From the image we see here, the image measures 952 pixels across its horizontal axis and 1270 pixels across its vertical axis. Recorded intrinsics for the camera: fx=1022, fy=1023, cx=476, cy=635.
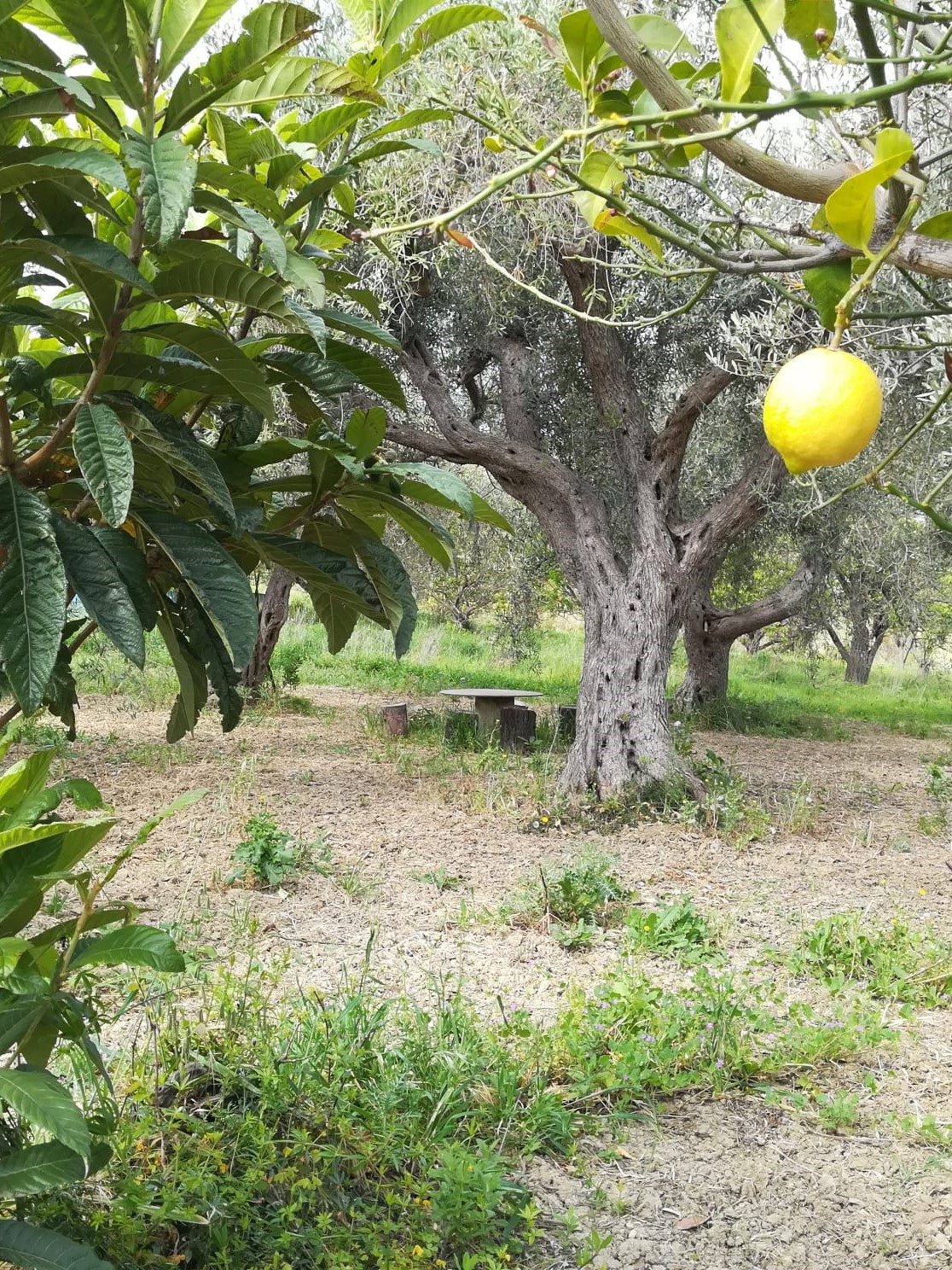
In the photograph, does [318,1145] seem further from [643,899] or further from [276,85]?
[643,899]

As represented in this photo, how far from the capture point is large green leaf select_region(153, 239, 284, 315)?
969 millimetres

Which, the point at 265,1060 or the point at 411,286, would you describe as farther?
the point at 411,286

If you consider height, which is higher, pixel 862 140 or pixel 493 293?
pixel 493 293

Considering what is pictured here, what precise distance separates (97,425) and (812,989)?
369cm

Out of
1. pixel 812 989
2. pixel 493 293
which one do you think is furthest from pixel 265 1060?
pixel 493 293

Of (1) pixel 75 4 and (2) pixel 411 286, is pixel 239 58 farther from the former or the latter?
(2) pixel 411 286

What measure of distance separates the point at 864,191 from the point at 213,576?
0.73 m

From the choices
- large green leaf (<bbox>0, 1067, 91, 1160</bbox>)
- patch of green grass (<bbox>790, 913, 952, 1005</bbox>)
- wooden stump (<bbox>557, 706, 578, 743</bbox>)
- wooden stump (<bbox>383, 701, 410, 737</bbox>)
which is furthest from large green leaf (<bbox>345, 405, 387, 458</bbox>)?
wooden stump (<bbox>557, 706, 578, 743</bbox>)

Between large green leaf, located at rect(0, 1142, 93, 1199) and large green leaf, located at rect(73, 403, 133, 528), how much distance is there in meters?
0.89

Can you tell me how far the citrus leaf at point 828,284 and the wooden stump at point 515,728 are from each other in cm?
800

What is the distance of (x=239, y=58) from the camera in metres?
0.94

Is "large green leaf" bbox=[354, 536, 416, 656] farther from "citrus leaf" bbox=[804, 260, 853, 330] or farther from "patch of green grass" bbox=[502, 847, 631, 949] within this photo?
"patch of green grass" bbox=[502, 847, 631, 949]

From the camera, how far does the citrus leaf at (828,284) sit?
0.72 m

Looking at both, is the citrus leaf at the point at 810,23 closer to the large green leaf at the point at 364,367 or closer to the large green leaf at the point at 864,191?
the large green leaf at the point at 864,191
